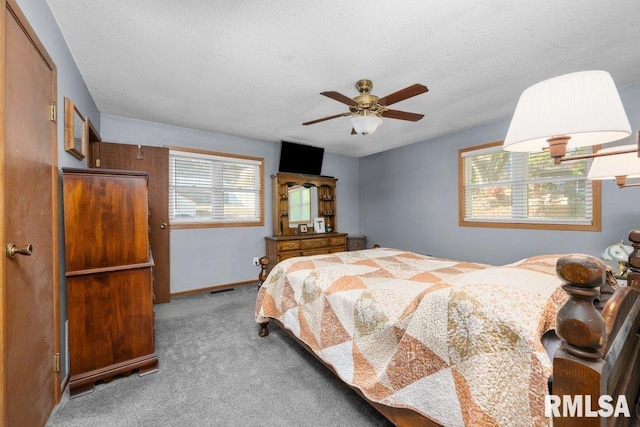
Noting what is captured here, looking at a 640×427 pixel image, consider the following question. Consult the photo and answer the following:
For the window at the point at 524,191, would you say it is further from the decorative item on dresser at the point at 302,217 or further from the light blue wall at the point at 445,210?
the decorative item on dresser at the point at 302,217

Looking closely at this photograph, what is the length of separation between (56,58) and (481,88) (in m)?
3.57

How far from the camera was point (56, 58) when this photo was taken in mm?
1785

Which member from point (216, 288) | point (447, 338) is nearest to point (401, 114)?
point (447, 338)

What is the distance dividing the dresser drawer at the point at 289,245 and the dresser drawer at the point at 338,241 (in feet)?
2.60

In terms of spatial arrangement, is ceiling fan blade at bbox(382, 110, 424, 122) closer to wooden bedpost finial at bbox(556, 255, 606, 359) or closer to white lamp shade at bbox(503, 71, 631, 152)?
white lamp shade at bbox(503, 71, 631, 152)

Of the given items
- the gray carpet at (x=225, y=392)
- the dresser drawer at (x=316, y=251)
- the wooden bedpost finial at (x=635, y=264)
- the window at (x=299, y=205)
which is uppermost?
the window at (x=299, y=205)

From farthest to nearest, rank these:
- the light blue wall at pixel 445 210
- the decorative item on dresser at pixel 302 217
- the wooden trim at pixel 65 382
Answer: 1. the decorative item on dresser at pixel 302 217
2. the light blue wall at pixel 445 210
3. the wooden trim at pixel 65 382

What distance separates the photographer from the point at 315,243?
4.73 m

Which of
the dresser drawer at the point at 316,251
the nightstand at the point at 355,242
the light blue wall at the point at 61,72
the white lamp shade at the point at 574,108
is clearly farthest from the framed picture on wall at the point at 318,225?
the white lamp shade at the point at 574,108

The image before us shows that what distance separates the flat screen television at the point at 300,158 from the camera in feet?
15.3

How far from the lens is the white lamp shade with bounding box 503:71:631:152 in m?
0.83

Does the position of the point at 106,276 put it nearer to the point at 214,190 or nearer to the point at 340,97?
the point at 340,97

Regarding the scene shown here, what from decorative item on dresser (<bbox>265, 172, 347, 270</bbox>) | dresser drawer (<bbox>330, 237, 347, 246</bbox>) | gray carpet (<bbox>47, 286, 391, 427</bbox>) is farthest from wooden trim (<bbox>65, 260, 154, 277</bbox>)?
dresser drawer (<bbox>330, 237, 347, 246</bbox>)

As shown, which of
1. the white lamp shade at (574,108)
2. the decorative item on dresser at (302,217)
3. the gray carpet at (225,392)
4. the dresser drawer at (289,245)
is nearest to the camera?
the white lamp shade at (574,108)
